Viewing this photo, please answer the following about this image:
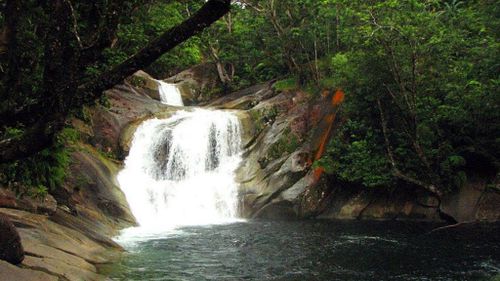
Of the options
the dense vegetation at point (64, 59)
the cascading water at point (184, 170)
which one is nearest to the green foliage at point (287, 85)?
the cascading water at point (184, 170)

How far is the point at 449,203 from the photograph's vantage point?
747 inches

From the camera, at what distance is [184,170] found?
2536 centimetres

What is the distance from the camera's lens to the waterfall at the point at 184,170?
22.6 metres

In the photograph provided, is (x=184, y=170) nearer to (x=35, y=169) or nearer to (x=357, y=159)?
(x=357, y=159)

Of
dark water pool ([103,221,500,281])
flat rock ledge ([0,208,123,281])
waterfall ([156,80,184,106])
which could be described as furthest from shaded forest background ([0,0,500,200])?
waterfall ([156,80,184,106])

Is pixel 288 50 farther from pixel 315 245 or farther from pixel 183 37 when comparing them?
pixel 183 37

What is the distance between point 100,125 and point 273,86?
12.0 metres

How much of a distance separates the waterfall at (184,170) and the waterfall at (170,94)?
8923mm

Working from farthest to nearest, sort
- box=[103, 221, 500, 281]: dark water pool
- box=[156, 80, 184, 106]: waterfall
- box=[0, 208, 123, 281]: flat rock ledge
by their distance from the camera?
box=[156, 80, 184, 106]: waterfall
box=[103, 221, 500, 281]: dark water pool
box=[0, 208, 123, 281]: flat rock ledge

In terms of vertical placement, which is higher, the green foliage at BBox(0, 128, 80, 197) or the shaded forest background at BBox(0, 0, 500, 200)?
the shaded forest background at BBox(0, 0, 500, 200)

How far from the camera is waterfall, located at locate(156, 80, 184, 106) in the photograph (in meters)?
38.0

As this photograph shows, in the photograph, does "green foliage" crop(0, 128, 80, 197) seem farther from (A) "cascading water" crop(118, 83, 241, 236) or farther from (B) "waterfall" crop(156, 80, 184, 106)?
(B) "waterfall" crop(156, 80, 184, 106)

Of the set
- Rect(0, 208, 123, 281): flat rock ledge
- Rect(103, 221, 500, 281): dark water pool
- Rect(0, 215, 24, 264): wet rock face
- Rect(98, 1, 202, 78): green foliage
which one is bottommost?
Rect(103, 221, 500, 281): dark water pool

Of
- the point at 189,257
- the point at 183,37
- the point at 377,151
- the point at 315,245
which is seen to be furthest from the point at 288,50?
the point at 183,37
